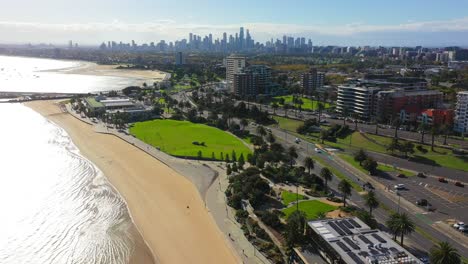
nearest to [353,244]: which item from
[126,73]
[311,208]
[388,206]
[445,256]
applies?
[445,256]

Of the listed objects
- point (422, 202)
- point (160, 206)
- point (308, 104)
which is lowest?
point (160, 206)

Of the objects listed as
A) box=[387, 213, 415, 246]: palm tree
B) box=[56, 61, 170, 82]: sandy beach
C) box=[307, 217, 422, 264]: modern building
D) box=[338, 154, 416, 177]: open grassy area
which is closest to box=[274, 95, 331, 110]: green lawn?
box=[338, 154, 416, 177]: open grassy area

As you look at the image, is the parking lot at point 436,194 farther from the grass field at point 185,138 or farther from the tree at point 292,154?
the grass field at point 185,138

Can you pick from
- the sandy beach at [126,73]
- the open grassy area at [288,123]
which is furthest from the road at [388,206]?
the sandy beach at [126,73]

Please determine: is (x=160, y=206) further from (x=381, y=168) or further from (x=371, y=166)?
(x=381, y=168)

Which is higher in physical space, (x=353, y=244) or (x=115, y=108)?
(x=115, y=108)
